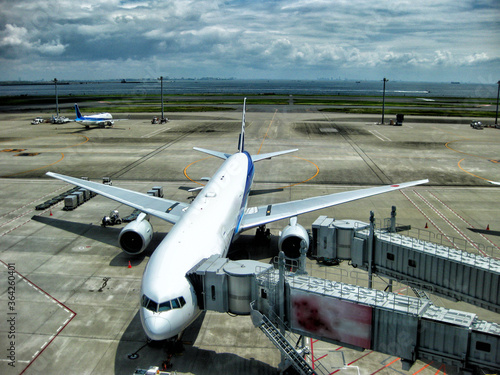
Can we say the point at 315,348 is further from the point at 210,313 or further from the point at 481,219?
the point at 481,219

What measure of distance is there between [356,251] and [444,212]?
69.0 feet

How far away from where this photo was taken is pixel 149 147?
227ft

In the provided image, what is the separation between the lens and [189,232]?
2120 cm

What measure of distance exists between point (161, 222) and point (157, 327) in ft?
65.8

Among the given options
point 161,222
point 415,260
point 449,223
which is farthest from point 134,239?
point 449,223

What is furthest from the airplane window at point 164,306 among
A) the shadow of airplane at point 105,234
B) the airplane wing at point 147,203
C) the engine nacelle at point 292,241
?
the airplane wing at point 147,203

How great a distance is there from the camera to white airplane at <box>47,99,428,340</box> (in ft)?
56.2

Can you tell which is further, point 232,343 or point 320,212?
point 320,212

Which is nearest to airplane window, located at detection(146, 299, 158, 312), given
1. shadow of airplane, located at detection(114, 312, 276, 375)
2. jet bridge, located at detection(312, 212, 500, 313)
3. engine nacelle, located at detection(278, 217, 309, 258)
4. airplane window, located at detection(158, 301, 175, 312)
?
airplane window, located at detection(158, 301, 175, 312)

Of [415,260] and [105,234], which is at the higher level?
[415,260]

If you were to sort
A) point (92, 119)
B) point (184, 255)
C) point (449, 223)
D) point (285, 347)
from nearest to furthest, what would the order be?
1. point (285, 347)
2. point (184, 255)
3. point (449, 223)
4. point (92, 119)

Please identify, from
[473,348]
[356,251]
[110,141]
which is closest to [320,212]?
A: [356,251]

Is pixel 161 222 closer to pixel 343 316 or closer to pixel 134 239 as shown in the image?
pixel 134 239

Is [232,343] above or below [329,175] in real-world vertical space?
below
